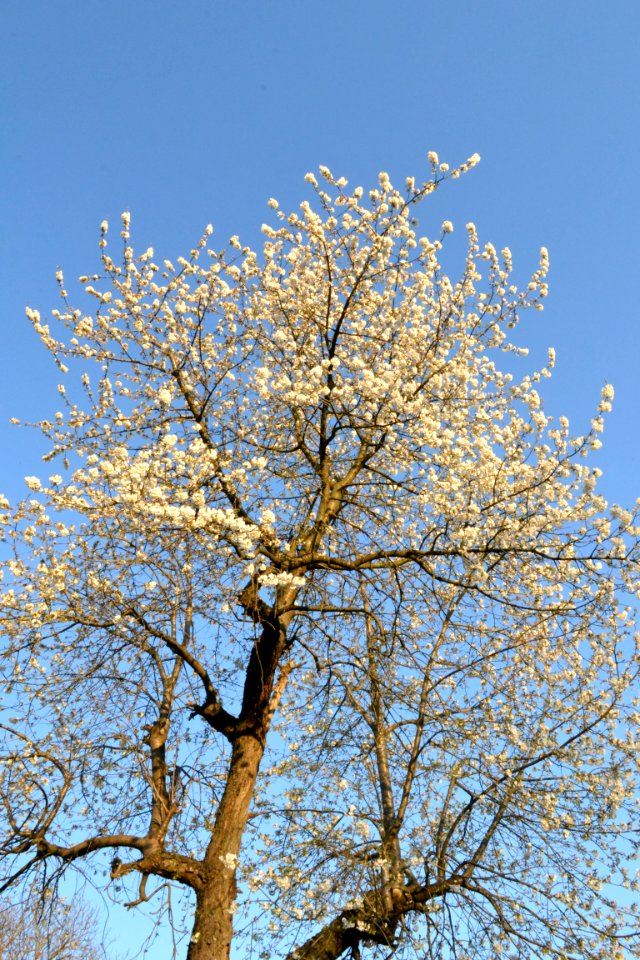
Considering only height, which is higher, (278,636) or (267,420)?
(267,420)

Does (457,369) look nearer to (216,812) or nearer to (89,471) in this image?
(89,471)

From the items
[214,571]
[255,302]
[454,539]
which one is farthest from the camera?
[255,302]

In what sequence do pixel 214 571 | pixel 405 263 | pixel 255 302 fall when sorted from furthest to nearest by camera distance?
pixel 255 302, pixel 405 263, pixel 214 571

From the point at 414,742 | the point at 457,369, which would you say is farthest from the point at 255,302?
the point at 414,742

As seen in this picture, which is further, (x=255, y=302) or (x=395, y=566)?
(x=255, y=302)

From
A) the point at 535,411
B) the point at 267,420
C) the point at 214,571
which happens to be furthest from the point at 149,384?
the point at 535,411

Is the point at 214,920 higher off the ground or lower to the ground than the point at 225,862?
lower

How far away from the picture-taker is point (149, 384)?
29.5 ft

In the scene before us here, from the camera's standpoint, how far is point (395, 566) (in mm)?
8336

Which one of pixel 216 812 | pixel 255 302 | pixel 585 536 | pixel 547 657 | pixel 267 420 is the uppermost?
pixel 255 302

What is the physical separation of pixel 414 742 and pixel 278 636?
1.90 meters

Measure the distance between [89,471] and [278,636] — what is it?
2549 millimetres

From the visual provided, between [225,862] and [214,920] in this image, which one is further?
[225,862]

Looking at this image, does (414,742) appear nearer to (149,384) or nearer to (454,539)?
(454,539)
